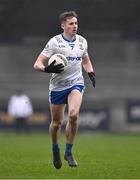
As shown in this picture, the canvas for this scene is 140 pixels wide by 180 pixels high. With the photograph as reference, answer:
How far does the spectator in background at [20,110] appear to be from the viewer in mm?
37125

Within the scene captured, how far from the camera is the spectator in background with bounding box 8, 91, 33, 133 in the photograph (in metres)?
37.1

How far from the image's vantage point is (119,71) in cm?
4103

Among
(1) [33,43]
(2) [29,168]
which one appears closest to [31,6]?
(1) [33,43]

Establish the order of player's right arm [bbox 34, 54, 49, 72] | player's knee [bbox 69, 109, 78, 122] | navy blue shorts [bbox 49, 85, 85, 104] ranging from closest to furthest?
1. player's right arm [bbox 34, 54, 49, 72]
2. player's knee [bbox 69, 109, 78, 122]
3. navy blue shorts [bbox 49, 85, 85, 104]

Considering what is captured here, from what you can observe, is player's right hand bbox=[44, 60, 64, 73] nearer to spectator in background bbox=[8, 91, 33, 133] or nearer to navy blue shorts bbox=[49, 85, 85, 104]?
navy blue shorts bbox=[49, 85, 85, 104]

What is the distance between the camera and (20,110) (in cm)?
3747

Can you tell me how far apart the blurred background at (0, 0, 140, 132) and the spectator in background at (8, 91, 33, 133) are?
1.05 metres

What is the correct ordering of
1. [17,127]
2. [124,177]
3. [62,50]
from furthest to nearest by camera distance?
1. [17,127]
2. [62,50]
3. [124,177]

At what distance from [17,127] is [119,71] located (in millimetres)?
6885

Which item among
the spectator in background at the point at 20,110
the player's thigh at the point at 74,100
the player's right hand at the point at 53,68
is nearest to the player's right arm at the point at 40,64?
the player's right hand at the point at 53,68

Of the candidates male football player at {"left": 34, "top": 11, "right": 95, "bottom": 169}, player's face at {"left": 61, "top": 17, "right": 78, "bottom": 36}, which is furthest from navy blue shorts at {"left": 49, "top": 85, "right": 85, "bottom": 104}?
player's face at {"left": 61, "top": 17, "right": 78, "bottom": 36}

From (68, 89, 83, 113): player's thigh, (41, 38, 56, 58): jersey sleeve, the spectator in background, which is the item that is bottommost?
the spectator in background

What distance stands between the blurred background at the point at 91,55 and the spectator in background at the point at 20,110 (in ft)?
3.44

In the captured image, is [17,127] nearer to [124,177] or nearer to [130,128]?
[130,128]
